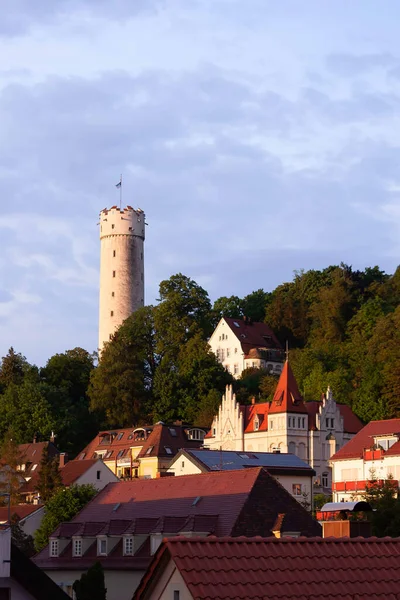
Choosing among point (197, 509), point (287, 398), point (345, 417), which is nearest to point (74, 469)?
point (287, 398)

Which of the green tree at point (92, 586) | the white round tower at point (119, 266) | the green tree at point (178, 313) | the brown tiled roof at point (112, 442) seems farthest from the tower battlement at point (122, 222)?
the green tree at point (92, 586)

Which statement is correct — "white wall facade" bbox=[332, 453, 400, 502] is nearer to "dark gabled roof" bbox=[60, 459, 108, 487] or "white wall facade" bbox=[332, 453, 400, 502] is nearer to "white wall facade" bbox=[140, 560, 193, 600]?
"dark gabled roof" bbox=[60, 459, 108, 487]

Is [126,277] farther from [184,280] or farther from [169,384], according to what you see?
[169,384]

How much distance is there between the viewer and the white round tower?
144 metres

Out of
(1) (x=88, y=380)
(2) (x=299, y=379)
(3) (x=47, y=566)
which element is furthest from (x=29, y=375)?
(3) (x=47, y=566)

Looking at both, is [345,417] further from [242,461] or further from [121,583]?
[121,583]

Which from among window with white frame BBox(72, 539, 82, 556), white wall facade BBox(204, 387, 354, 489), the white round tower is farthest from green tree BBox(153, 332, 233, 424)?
window with white frame BBox(72, 539, 82, 556)

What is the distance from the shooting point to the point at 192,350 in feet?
427

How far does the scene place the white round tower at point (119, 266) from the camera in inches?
5659

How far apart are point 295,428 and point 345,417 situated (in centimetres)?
474

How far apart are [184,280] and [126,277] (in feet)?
27.0

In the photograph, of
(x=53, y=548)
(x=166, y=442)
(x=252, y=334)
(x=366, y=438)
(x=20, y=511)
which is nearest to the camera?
(x=53, y=548)

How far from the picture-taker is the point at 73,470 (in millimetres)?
97438

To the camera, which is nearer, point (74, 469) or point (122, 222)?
point (74, 469)
